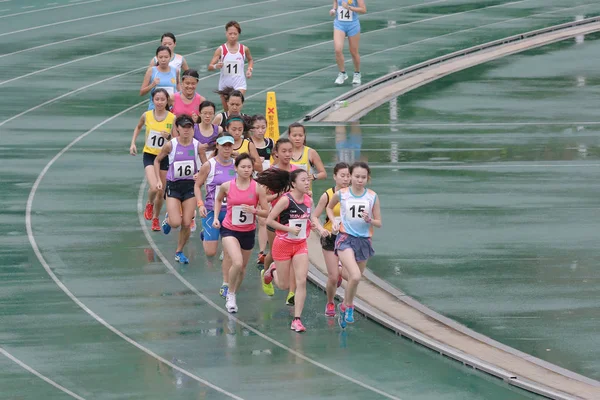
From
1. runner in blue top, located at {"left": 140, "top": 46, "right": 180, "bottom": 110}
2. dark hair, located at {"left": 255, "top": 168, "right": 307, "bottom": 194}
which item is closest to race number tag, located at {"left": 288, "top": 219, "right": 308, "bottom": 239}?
dark hair, located at {"left": 255, "top": 168, "right": 307, "bottom": 194}

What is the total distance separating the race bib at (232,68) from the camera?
2069 centimetres

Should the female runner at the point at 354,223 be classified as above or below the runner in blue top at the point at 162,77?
below

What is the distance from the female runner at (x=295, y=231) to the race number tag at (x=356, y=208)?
13.9 inches

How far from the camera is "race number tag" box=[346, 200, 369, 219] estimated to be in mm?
13281

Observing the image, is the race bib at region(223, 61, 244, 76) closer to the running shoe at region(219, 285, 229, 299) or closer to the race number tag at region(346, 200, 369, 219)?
the running shoe at region(219, 285, 229, 299)

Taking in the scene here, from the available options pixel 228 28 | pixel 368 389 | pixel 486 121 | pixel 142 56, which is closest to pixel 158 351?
pixel 368 389

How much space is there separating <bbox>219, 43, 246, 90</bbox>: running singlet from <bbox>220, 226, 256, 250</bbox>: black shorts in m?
7.11

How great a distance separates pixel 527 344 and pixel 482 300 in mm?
1540

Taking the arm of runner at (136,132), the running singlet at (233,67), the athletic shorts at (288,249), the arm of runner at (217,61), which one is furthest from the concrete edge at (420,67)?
the athletic shorts at (288,249)

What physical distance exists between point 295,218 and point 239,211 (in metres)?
0.71

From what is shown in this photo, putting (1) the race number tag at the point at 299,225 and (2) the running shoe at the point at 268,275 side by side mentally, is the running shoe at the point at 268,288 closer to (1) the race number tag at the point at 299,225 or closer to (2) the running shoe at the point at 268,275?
(2) the running shoe at the point at 268,275

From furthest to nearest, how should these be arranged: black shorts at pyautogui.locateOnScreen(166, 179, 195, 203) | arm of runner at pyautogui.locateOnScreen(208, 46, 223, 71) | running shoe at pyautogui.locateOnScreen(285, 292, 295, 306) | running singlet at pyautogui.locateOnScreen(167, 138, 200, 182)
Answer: arm of runner at pyautogui.locateOnScreen(208, 46, 223, 71), black shorts at pyautogui.locateOnScreen(166, 179, 195, 203), running singlet at pyautogui.locateOnScreen(167, 138, 200, 182), running shoe at pyautogui.locateOnScreen(285, 292, 295, 306)

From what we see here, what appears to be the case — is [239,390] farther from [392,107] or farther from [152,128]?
[392,107]

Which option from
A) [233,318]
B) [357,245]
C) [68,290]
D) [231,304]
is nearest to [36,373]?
[233,318]
